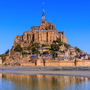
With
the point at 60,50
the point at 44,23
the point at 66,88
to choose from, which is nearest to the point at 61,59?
the point at 60,50

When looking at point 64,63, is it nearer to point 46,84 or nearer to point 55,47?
point 55,47

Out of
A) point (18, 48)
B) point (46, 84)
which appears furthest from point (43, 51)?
point (46, 84)

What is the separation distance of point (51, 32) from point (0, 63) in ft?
91.9

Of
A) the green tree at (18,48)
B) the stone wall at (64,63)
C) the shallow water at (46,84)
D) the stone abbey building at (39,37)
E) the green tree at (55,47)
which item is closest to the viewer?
the shallow water at (46,84)

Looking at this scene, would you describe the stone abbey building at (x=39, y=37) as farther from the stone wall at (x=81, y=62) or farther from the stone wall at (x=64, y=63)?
the stone wall at (x=81, y=62)

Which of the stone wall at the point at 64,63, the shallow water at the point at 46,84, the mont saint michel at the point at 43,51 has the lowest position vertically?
the shallow water at the point at 46,84

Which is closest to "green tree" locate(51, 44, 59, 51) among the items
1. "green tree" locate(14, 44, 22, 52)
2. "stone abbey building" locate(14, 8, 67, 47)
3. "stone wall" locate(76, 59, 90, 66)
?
"stone abbey building" locate(14, 8, 67, 47)

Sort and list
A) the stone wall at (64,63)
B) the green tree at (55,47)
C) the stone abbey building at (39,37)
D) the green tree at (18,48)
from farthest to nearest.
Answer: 1. the stone abbey building at (39,37)
2. the green tree at (55,47)
3. the green tree at (18,48)
4. the stone wall at (64,63)

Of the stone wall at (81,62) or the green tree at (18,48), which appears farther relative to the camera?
the green tree at (18,48)

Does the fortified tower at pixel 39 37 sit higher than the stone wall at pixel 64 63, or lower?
higher

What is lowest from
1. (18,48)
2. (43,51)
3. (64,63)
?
(64,63)

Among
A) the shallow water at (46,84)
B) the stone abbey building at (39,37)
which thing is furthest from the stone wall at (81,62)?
the shallow water at (46,84)

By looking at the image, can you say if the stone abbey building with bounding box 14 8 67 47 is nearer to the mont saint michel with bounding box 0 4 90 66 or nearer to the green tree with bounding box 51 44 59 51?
the mont saint michel with bounding box 0 4 90 66

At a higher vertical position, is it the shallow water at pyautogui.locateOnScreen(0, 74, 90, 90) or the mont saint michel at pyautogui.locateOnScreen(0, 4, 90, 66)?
the mont saint michel at pyautogui.locateOnScreen(0, 4, 90, 66)
